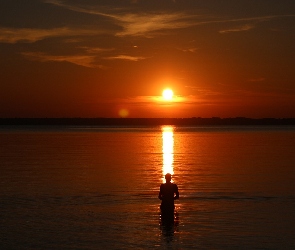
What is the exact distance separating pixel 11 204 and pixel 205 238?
11686 millimetres

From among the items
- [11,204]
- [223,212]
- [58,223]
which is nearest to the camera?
[58,223]

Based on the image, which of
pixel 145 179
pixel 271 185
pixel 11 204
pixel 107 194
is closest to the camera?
pixel 11 204

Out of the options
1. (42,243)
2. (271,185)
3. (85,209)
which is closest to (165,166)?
(271,185)

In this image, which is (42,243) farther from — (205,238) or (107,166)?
(107,166)

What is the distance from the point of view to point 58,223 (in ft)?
76.1

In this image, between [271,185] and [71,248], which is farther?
[271,185]

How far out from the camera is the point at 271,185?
3597 cm

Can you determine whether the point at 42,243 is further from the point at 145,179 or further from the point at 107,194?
the point at 145,179

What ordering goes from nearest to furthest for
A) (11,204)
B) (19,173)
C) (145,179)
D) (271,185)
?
1. (11,204)
2. (271,185)
3. (145,179)
4. (19,173)

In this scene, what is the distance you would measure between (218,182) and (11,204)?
15.4 meters

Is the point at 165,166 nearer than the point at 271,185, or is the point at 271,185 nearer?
the point at 271,185

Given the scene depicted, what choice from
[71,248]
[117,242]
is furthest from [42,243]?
[117,242]

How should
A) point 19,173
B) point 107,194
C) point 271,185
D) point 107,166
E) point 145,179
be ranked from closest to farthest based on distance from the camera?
point 107,194
point 271,185
point 145,179
point 19,173
point 107,166

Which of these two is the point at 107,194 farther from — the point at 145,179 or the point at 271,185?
the point at 271,185
